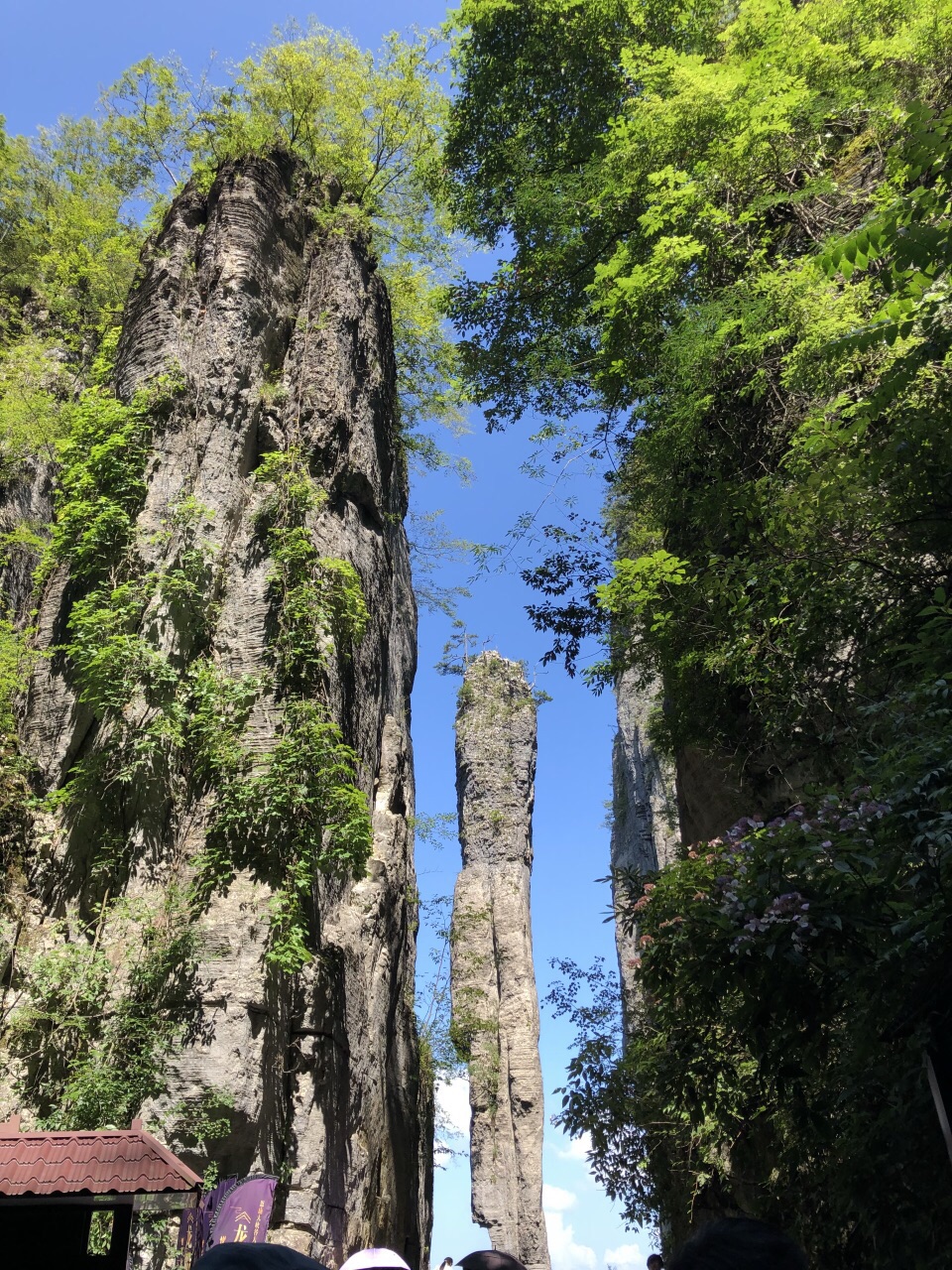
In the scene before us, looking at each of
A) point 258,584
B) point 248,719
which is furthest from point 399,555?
point 248,719

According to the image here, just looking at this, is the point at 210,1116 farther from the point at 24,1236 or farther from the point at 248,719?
the point at 248,719

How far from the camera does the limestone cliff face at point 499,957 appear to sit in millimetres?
21594

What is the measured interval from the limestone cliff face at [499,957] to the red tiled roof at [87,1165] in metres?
16.7

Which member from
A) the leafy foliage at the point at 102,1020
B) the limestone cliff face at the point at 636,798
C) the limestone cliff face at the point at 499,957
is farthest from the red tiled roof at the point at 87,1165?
the limestone cliff face at the point at 499,957

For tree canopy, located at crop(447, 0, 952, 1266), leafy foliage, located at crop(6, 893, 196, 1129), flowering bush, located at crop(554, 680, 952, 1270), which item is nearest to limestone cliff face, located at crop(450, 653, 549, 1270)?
tree canopy, located at crop(447, 0, 952, 1266)

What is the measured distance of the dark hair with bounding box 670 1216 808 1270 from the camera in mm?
1709

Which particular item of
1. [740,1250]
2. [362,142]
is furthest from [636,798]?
[740,1250]

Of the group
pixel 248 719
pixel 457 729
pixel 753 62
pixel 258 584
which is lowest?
pixel 248 719

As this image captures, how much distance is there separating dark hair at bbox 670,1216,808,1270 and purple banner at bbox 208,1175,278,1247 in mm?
5599

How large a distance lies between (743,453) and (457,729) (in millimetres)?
19854

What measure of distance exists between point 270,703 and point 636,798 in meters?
17.3

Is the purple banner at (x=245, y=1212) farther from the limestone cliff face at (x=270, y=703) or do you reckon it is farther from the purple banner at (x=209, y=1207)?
the limestone cliff face at (x=270, y=703)

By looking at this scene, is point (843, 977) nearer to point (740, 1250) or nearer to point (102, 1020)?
point (740, 1250)

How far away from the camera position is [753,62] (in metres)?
9.19
